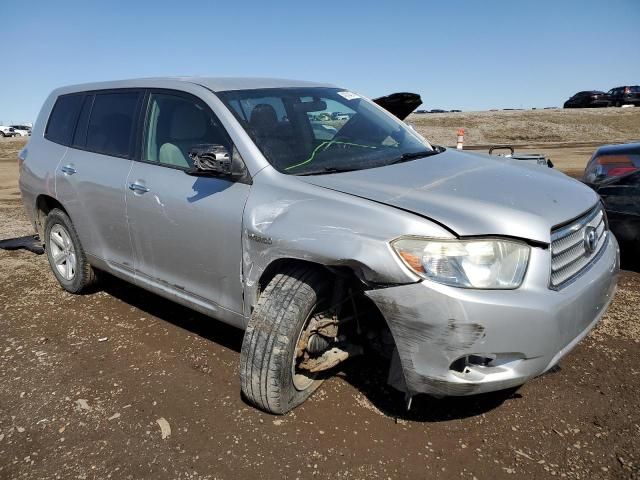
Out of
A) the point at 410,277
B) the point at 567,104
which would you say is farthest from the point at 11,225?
the point at 567,104

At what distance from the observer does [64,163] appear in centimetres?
432

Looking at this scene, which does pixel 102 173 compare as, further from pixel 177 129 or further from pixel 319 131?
pixel 319 131

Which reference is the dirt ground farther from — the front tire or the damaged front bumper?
the front tire

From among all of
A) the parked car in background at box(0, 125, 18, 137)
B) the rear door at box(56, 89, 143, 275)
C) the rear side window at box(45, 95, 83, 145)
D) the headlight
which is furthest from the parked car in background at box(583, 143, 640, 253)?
the parked car in background at box(0, 125, 18, 137)

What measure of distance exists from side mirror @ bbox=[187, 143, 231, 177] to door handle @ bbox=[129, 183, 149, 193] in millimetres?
668

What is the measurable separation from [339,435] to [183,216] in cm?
155

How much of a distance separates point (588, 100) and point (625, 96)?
8.77 ft

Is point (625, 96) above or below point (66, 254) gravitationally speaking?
below

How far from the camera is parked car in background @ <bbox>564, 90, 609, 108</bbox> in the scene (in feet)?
119

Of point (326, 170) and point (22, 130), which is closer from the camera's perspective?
point (326, 170)

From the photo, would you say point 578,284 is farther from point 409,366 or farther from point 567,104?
point 567,104

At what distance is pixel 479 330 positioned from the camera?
2.24 metres

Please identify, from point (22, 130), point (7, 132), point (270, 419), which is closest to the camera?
point (270, 419)

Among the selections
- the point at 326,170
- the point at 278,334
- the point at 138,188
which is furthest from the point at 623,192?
the point at 138,188
